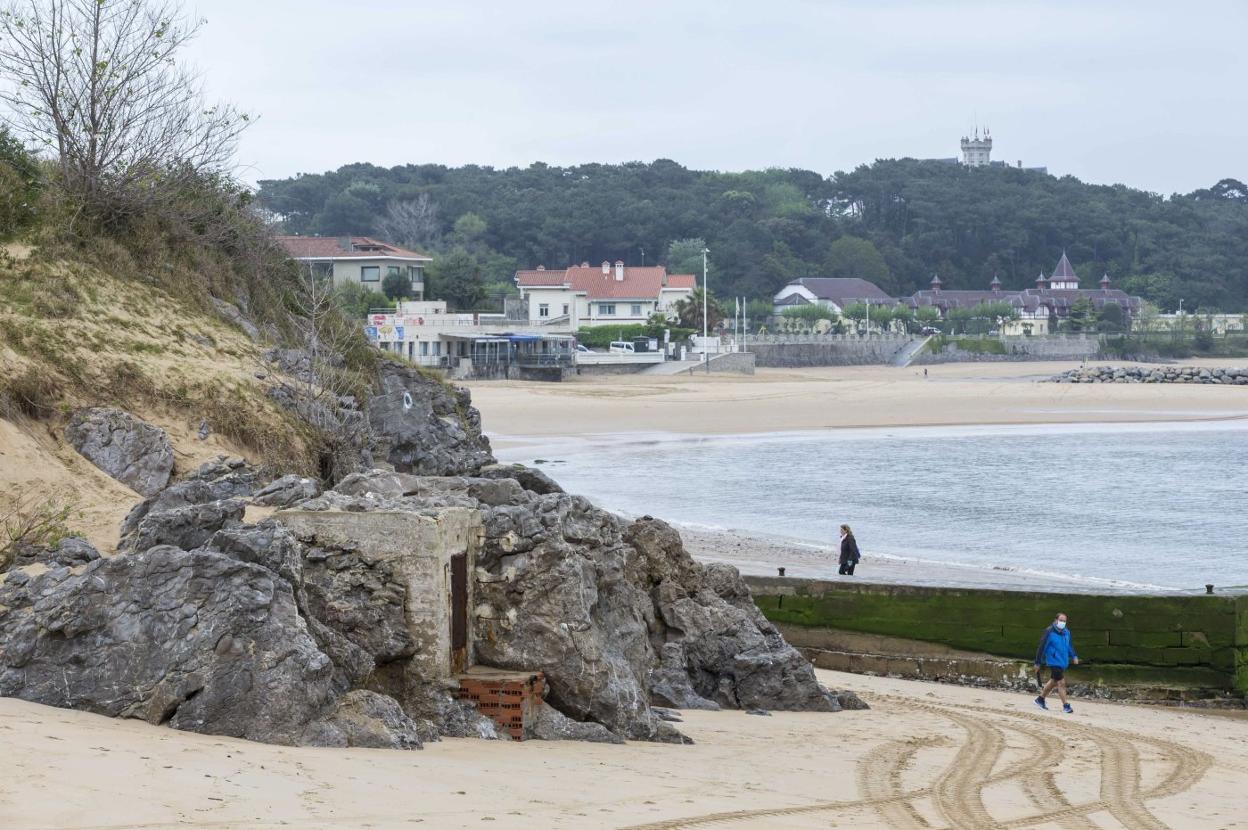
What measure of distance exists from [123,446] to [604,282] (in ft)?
292

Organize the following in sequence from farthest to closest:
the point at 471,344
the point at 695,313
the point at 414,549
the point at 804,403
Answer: the point at 695,313 → the point at 471,344 → the point at 804,403 → the point at 414,549

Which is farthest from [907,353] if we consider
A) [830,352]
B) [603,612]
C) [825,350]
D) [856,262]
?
[603,612]

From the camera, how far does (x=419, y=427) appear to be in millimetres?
20391

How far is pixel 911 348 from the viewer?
110m

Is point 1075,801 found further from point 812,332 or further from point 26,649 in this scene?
point 812,332

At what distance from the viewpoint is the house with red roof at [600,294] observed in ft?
326

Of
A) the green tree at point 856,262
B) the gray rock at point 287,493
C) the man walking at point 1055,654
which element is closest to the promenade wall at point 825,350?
the green tree at point 856,262

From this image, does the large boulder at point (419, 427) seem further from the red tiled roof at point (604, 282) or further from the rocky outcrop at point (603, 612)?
the red tiled roof at point (604, 282)

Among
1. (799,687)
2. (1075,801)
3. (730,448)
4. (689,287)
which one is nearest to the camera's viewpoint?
(1075,801)

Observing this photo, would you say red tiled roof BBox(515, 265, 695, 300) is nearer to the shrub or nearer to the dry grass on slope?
the dry grass on slope

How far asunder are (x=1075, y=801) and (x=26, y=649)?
6.54m

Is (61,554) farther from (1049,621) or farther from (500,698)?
(1049,621)

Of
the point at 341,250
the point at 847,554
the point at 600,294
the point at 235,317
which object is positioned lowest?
the point at 847,554

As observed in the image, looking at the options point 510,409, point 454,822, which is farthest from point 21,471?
point 510,409
